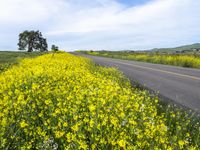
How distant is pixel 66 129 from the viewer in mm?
5652

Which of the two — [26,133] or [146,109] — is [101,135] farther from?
[146,109]

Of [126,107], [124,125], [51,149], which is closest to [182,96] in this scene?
[126,107]

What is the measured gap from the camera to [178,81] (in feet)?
51.4

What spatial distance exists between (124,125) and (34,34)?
8329cm

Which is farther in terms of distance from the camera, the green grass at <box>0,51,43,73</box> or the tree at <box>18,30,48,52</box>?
the tree at <box>18,30,48,52</box>

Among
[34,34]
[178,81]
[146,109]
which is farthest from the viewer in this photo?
[34,34]

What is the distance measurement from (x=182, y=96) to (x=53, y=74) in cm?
377

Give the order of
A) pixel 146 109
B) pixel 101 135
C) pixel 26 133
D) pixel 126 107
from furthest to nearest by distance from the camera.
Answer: pixel 146 109 < pixel 126 107 < pixel 26 133 < pixel 101 135

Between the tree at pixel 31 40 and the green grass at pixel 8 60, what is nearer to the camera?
the green grass at pixel 8 60

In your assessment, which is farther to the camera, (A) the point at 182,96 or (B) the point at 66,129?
(A) the point at 182,96

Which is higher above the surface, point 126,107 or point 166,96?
point 126,107

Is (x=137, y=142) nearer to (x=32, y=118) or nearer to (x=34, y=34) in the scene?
(x=32, y=118)

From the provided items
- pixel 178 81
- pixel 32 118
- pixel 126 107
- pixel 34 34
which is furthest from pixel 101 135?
pixel 34 34

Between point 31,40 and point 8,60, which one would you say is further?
point 31,40
